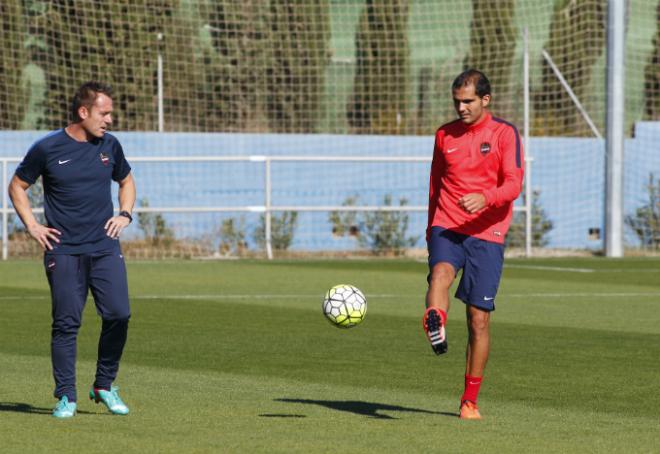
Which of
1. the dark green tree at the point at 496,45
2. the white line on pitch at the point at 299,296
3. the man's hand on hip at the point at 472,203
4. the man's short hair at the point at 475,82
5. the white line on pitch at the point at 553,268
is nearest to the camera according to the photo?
the man's hand on hip at the point at 472,203

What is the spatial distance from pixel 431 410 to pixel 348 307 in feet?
2.63

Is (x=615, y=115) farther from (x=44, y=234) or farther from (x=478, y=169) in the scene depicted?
(x=44, y=234)

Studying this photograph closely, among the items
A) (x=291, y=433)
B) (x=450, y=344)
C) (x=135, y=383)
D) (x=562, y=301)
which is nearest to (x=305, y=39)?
(x=562, y=301)

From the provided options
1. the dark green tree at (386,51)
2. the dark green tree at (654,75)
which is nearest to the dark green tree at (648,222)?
the dark green tree at (654,75)

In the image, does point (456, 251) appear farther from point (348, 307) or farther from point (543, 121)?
point (543, 121)

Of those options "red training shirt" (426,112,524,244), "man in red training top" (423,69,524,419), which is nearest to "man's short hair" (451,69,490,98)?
"man in red training top" (423,69,524,419)

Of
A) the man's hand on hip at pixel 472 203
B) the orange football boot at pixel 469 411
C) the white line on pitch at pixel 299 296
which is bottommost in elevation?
the white line on pitch at pixel 299 296

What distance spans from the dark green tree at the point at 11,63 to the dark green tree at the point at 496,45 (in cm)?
1058

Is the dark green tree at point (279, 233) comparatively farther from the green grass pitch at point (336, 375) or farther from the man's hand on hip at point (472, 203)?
the man's hand on hip at point (472, 203)

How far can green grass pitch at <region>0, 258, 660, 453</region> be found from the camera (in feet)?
24.3

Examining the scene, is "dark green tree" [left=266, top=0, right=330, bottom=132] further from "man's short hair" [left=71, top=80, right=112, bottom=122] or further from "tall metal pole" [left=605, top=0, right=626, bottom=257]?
"man's short hair" [left=71, top=80, right=112, bottom=122]

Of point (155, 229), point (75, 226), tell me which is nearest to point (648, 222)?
point (155, 229)

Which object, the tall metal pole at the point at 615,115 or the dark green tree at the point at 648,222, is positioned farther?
the dark green tree at the point at 648,222

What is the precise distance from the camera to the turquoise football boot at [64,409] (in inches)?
316
